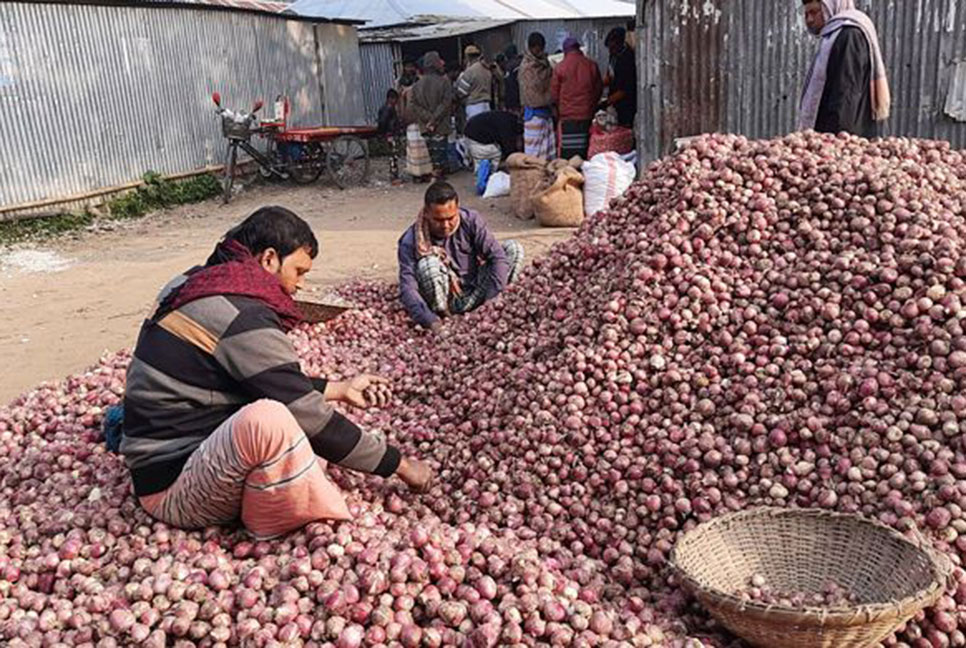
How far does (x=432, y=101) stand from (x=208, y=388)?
10013 mm

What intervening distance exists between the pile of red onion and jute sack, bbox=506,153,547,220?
15.3ft

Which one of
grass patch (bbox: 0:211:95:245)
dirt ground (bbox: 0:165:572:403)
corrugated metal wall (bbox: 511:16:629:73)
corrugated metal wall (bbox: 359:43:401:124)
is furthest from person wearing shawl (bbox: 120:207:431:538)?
corrugated metal wall (bbox: 359:43:401:124)

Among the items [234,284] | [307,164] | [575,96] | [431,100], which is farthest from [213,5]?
[234,284]

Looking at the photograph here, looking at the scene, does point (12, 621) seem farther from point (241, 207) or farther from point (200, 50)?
point (200, 50)

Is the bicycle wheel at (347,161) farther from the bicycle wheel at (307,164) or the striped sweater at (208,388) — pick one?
the striped sweater at (208,388)

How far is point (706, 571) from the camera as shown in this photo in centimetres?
233

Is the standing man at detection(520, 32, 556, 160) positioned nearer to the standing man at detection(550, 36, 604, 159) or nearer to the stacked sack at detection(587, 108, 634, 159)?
the standing man at detection(550, 36, 604, 159)

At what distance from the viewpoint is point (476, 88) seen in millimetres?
12508

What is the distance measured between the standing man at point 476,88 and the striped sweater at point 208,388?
10.2 m

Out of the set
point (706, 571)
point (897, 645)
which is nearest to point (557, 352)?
point (706, 571)

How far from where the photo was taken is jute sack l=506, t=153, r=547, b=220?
8.69m

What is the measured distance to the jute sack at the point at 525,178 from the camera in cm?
869

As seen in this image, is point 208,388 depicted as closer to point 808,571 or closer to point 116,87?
point 808,571

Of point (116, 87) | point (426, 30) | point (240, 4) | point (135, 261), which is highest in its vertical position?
point (240, 4)
